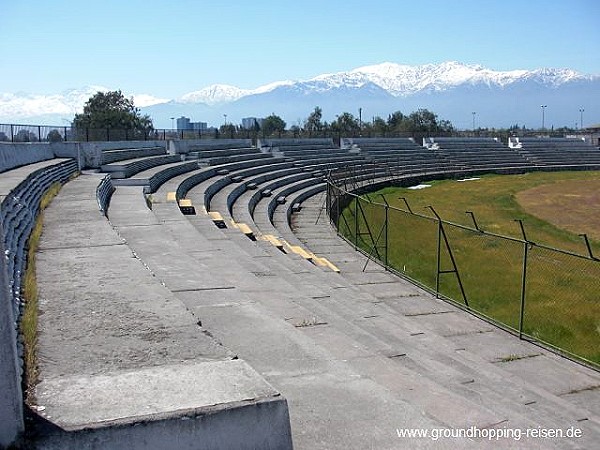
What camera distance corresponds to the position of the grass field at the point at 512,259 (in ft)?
40.3

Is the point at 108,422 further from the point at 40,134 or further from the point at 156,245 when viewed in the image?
the point at 40,134

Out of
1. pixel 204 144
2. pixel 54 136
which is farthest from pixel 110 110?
pixel 54 136

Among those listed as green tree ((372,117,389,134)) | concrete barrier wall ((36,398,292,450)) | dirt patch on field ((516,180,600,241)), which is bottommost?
dirt patch on field ((516,180,600,241))

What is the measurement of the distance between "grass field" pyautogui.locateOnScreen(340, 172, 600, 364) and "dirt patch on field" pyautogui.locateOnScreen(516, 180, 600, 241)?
0.06 m

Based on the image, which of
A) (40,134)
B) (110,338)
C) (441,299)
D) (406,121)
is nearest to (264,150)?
(40,134)

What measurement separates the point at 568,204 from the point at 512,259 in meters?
21.1

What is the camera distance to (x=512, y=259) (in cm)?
1742

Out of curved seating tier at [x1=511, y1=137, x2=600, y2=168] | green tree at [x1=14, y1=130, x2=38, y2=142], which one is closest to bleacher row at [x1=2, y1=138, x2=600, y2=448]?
green tree at [x1=14, y1=130, x2=38, y2=142]

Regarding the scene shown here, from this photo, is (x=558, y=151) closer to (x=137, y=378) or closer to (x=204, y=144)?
(x=204, y=144)

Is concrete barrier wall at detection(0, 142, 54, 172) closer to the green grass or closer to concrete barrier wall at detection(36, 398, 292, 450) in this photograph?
the green grass

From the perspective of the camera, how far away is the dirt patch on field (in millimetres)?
28047

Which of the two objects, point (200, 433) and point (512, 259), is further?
point (512, 259)

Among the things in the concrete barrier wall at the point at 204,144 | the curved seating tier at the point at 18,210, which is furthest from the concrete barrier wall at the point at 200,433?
the concrete barrier wall at the point at 204,144

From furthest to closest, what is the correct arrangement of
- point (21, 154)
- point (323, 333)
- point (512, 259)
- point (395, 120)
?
point (395, 120)
point (21, 154)
point (512, 259)
point (323, 333)
